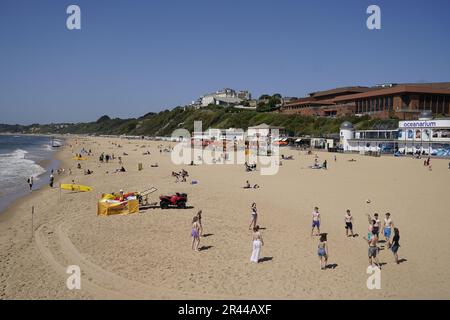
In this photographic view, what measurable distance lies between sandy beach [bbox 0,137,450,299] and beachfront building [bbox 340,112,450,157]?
73.0ft

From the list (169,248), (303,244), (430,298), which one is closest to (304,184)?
(303,244)

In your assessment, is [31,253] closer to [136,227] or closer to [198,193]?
[136,227]

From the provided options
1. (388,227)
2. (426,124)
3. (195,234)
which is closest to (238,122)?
(426,124)

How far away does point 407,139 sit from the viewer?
44312 mm

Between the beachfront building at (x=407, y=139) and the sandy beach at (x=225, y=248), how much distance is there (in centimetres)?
2226

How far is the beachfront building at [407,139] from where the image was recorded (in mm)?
40688

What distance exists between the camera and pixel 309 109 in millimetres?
90625

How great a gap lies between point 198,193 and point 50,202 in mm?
7375

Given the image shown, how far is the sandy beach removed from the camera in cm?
840

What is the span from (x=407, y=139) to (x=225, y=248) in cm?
3935

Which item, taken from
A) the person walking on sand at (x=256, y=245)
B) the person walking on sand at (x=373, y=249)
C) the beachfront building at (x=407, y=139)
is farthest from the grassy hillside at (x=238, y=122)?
the person walking on sand at (x=256, y=245)

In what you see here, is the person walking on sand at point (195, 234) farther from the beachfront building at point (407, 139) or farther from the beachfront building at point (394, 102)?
the beachfront building at point (394, 102)

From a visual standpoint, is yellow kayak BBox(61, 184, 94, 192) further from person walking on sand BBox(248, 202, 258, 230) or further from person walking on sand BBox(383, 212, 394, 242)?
person walking on sand BBox(383, 212, 394, 242)

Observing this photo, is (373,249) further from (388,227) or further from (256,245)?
(256,245)
